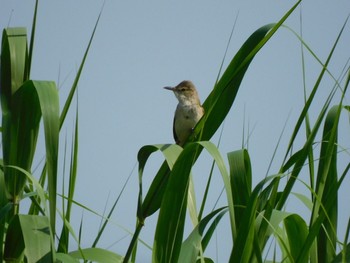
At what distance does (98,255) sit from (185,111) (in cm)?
318


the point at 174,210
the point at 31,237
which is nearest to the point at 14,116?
the point at 31,237

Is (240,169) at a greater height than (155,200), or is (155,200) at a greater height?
(240,169)

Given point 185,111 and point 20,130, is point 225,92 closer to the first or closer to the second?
point 20,130

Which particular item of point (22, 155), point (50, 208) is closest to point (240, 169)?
point (50, 208)

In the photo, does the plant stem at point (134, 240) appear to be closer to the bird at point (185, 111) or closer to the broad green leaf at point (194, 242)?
the broad green leaf at point (194, 242)

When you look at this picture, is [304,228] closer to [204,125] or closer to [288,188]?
[288,188]

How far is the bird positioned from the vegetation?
2729 mm

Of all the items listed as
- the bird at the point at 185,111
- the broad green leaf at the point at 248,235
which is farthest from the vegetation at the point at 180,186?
the bird at the point at 185,111

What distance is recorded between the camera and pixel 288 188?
81.0 inches

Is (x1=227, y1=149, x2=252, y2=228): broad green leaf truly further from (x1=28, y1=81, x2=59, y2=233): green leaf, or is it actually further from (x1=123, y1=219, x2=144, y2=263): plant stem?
(x1=28, y1=81, x2=59, y2=233): green leaf

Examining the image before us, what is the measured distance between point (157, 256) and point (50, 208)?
0.41 metres

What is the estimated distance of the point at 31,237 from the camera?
195 centimetres

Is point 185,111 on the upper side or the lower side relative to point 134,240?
upper

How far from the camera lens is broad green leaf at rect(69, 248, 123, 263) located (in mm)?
2066
